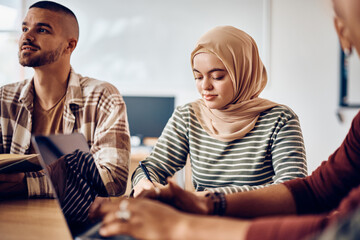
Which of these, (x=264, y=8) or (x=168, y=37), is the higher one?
(x=264, y=8)

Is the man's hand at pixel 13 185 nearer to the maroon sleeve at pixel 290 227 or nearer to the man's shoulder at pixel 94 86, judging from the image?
the man's shoulder at pixel 94 86

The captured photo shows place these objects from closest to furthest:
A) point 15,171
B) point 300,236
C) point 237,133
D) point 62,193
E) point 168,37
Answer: point 300,236 → point 62,193 → point 15,171 → point 237,133 → point 168,37

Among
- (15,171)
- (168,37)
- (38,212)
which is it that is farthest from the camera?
(168,37)

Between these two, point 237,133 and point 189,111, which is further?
point 189,111

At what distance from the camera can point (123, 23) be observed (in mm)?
3289

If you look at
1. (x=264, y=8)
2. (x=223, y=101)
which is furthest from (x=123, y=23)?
(x=223, y=101)

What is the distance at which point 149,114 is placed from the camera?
2.99 m

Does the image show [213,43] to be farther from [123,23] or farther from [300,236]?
[123,23]

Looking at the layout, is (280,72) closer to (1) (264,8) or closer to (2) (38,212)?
(1) (264,8)

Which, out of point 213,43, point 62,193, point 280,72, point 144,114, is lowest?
point 144,114

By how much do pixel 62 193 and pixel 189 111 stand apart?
0.73 meters

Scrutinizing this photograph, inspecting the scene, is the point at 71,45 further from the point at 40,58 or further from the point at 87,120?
the point at 87,120

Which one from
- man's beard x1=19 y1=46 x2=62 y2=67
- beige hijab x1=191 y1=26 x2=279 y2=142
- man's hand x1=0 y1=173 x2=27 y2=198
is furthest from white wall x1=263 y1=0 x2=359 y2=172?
man's hand x1=0 y1=173 x2=27 y2=198

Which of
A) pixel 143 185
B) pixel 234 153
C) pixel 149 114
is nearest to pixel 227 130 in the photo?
pixel 234 153
